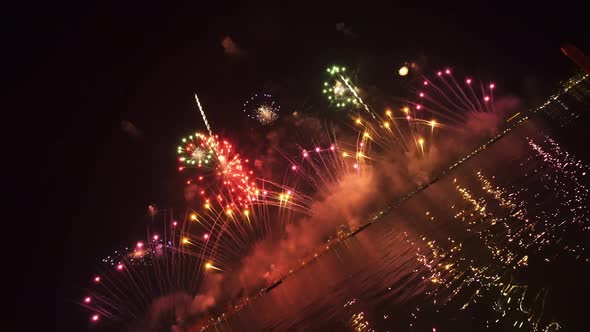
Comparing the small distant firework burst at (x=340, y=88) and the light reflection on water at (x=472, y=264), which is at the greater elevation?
the small distant firework burst at (x=340, y=88)

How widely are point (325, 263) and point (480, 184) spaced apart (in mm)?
10726

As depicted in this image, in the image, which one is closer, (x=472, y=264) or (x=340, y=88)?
(x=472, y=264)

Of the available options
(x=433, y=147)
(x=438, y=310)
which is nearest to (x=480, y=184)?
(x=438, y=310)

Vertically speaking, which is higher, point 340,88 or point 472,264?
point 340,88

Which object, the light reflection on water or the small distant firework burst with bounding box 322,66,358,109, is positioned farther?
the small distant firework burst with bounding box 322,66,358,109

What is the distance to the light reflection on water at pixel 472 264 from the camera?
258 inches

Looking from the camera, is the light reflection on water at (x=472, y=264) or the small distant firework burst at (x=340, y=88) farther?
the small distant firework burst at (x=340, y=88)

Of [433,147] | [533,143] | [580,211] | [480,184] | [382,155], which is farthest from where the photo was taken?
[382,155]

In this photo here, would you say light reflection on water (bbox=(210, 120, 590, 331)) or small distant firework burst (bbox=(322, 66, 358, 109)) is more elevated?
small distant firework burst (bbox=(322, 66, 358, 109))

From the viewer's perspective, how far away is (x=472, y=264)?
9.08m

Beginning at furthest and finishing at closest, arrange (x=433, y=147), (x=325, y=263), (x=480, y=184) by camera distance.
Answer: (x=433, y=147), (x=325, y=263), (x=480, y=184)

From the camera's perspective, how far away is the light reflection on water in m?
6.55

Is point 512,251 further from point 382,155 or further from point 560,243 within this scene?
point 382,155

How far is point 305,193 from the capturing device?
30.2m
